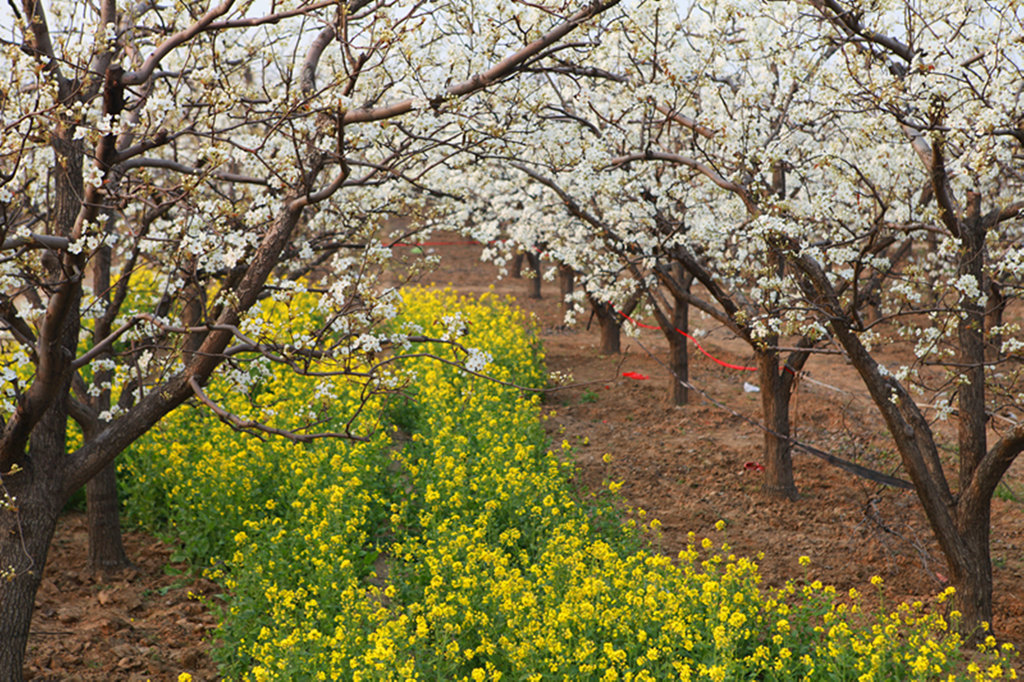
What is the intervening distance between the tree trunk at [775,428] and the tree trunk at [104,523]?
5928 mm

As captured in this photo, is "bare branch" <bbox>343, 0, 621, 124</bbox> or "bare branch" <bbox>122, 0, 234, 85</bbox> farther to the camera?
"bare branch" <bbox>343, 0, 621, 124</bbox>

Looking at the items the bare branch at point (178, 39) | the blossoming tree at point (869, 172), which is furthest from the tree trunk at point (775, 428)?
the bare branch at point (178, 39)

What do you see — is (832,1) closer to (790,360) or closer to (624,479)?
(790,360)

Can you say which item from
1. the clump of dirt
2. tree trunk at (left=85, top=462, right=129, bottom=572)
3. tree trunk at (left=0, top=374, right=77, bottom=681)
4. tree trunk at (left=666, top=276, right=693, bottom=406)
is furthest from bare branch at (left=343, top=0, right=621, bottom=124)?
tree trunk at (left=666, top=276, right=693, bottom=406)

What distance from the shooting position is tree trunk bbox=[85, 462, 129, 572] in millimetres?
6633

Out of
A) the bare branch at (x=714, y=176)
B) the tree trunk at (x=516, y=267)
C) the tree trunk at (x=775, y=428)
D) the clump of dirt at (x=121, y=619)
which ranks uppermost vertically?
the tree trunk at (x=516, y=267)

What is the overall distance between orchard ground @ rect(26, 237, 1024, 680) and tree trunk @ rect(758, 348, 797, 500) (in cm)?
18

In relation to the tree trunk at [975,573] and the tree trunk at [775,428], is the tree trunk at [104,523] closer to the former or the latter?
the tree trunk at [775,428]

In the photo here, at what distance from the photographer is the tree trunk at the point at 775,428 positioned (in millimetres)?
8445

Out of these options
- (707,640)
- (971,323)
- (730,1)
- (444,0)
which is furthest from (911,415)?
(444,0)

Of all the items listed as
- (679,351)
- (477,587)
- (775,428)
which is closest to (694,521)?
(775,428)

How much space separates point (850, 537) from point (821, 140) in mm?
5167

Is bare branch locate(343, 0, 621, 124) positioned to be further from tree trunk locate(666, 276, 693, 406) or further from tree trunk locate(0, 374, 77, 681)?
tree trunk locate(666, 276, 693, 406)

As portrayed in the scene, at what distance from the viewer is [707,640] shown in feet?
15.2
